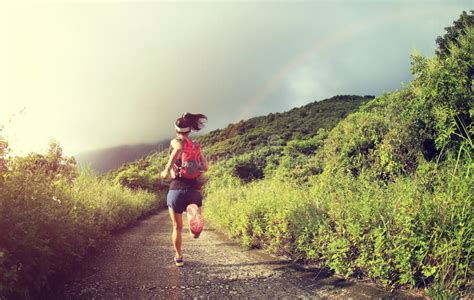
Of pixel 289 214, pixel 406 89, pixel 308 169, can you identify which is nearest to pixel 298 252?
pixel 289 214

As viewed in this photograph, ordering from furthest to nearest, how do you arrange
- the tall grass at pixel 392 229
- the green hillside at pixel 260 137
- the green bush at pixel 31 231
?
the green hillside at pixel 260 137, the tall grass at pixel 392 229, the green bush at pixel 31 231

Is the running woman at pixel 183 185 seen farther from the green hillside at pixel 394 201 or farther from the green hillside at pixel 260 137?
the green hillside at pixel 260 137

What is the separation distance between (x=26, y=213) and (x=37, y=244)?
0.36 meters

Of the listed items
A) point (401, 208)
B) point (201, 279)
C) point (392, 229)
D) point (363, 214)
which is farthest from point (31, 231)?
point (401, 208)

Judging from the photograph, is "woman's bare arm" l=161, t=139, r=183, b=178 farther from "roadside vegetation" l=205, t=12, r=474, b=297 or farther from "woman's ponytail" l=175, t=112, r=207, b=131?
"roadside vegetation" l=205, t=12, r=474, b=297

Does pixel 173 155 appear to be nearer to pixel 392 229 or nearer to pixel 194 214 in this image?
pixel 194 214

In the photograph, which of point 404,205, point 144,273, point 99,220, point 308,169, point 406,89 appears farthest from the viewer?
point 308,169

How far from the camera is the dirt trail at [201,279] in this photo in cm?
457

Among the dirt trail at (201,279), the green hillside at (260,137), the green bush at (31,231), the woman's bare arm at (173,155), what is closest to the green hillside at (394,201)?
the dirt trail at (201,279)

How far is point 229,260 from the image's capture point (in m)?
6.61

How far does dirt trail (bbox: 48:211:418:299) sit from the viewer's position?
4.57 meters

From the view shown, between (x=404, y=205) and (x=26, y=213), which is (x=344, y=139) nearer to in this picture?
(x=404, y=205)

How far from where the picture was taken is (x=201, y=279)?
208 inches

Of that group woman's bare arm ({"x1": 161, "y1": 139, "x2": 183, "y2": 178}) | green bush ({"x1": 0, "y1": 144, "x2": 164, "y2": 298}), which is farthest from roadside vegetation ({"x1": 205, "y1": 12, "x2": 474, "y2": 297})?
green bush ({"x1": 0, "y1": 144, "x2": 164, "y2": 298})
